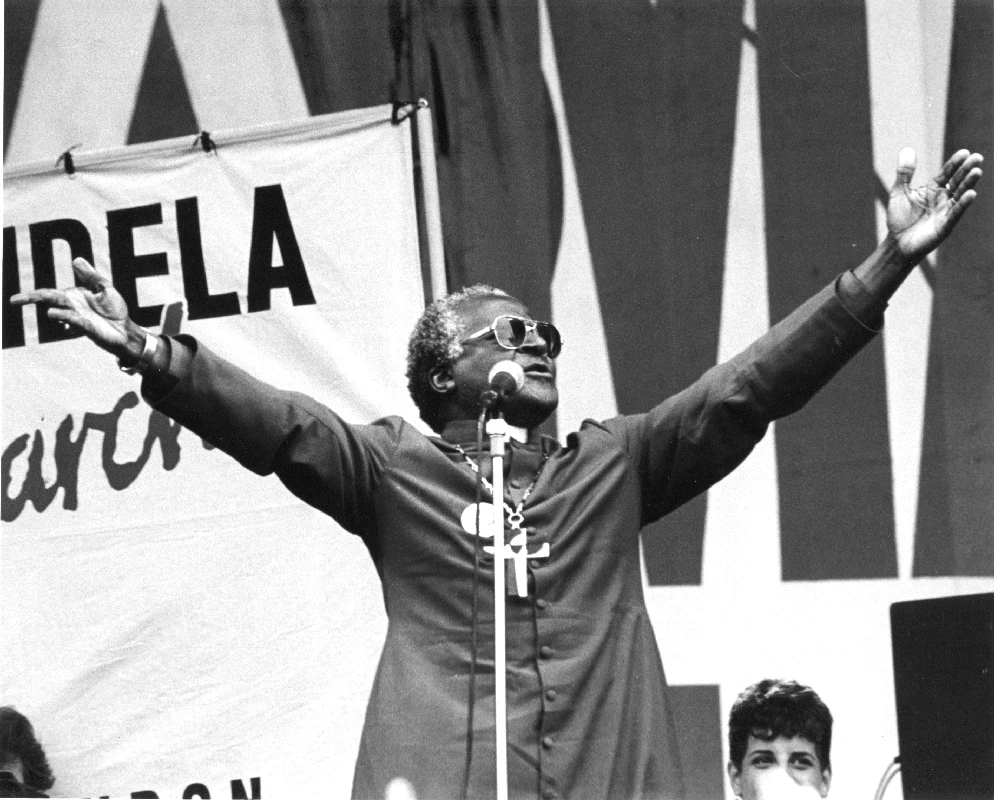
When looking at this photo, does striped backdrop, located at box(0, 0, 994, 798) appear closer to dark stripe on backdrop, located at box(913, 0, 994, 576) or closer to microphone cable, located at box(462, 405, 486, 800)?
dark stripe on backdrop, located at box(913, 0, 994, 576)

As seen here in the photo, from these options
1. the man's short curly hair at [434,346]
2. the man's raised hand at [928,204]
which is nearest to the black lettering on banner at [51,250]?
the man's short curly hair at [434,346]

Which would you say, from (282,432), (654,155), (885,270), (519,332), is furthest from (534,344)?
(654,155)

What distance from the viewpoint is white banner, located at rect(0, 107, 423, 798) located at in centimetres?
539

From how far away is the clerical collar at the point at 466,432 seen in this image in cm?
413

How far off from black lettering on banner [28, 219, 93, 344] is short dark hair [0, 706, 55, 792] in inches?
44.7

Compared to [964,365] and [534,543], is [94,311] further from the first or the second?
[964,365]

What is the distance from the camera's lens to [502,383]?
11.7ft

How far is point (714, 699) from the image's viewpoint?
17.4 feet

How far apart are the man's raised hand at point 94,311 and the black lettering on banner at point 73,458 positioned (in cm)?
194

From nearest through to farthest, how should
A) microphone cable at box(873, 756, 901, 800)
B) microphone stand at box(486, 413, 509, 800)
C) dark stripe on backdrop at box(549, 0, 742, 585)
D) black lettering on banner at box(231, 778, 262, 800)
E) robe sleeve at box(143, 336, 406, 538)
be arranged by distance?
1. microphone stand at box(486, 413, 509, 800)
2. robe sleeve at box(143, 336, 406, 538)
3. microphone cable at box(873, 756, 901, 800)
4. black lettering on banner at box(231, 778, 262, 800)
5. dark stripe on backdrop at box(549, 0, 742, 585)

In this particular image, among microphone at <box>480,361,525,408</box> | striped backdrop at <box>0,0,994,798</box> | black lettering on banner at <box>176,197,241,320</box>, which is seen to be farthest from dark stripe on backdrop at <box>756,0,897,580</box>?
microphone at <box>480,361,525,408</box>

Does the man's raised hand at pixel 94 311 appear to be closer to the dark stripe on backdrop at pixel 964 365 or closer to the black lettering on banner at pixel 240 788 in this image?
the black lettering on banner at pixel 240 788

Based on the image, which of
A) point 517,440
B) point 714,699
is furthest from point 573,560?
point 714,699

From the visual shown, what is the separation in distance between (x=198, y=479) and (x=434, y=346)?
1.59 metres
